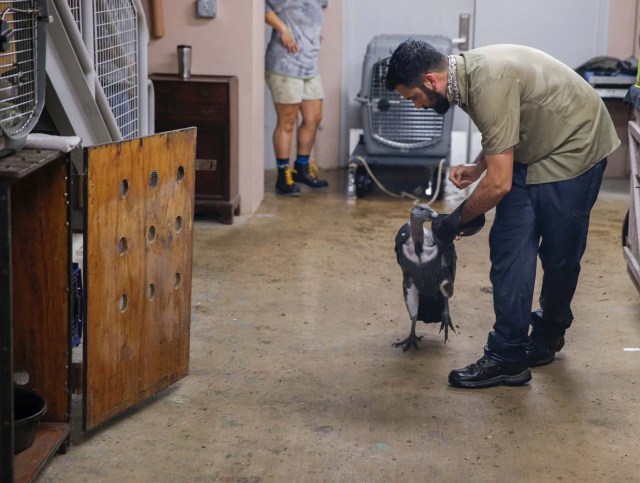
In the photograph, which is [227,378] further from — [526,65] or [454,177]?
[526,65]

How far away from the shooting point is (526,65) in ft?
11.6

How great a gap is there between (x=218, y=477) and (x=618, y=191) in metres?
5.17

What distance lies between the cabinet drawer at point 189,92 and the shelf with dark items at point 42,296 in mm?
3184

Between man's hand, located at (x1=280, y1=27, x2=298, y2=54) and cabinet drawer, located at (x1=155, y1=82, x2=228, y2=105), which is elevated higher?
man's hand, located at (x1=280, y1=27, x2=298, y2=54)

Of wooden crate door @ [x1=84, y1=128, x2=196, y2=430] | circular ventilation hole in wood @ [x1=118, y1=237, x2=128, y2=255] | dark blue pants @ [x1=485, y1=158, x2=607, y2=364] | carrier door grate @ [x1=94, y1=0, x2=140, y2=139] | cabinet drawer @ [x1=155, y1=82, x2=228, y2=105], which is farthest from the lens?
cabinet drawer @ [x1=155, y1=82, x2=228, y2=105]

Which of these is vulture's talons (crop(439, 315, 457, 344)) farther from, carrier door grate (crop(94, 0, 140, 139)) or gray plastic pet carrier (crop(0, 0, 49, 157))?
gray plastic pet carrier (crop(0, 0, 49, 157))

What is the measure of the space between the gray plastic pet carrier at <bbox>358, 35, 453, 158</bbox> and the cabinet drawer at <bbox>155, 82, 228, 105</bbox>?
4.18 feet

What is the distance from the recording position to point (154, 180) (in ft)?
11.2

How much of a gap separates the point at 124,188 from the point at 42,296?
42 cm

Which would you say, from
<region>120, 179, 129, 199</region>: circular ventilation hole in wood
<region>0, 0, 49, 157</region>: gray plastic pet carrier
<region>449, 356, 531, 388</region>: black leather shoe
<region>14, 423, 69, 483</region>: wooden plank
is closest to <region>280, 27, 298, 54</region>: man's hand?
<region>449, 356, 531, 388</region>: black leather shoe

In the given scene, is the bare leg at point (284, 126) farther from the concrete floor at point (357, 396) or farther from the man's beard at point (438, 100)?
the man's beard at point (438, 100)

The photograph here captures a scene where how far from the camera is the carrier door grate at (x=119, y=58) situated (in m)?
4.28

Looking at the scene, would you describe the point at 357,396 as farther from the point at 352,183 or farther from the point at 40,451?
the point at 352,183

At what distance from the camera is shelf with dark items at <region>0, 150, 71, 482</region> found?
2.99 meters
